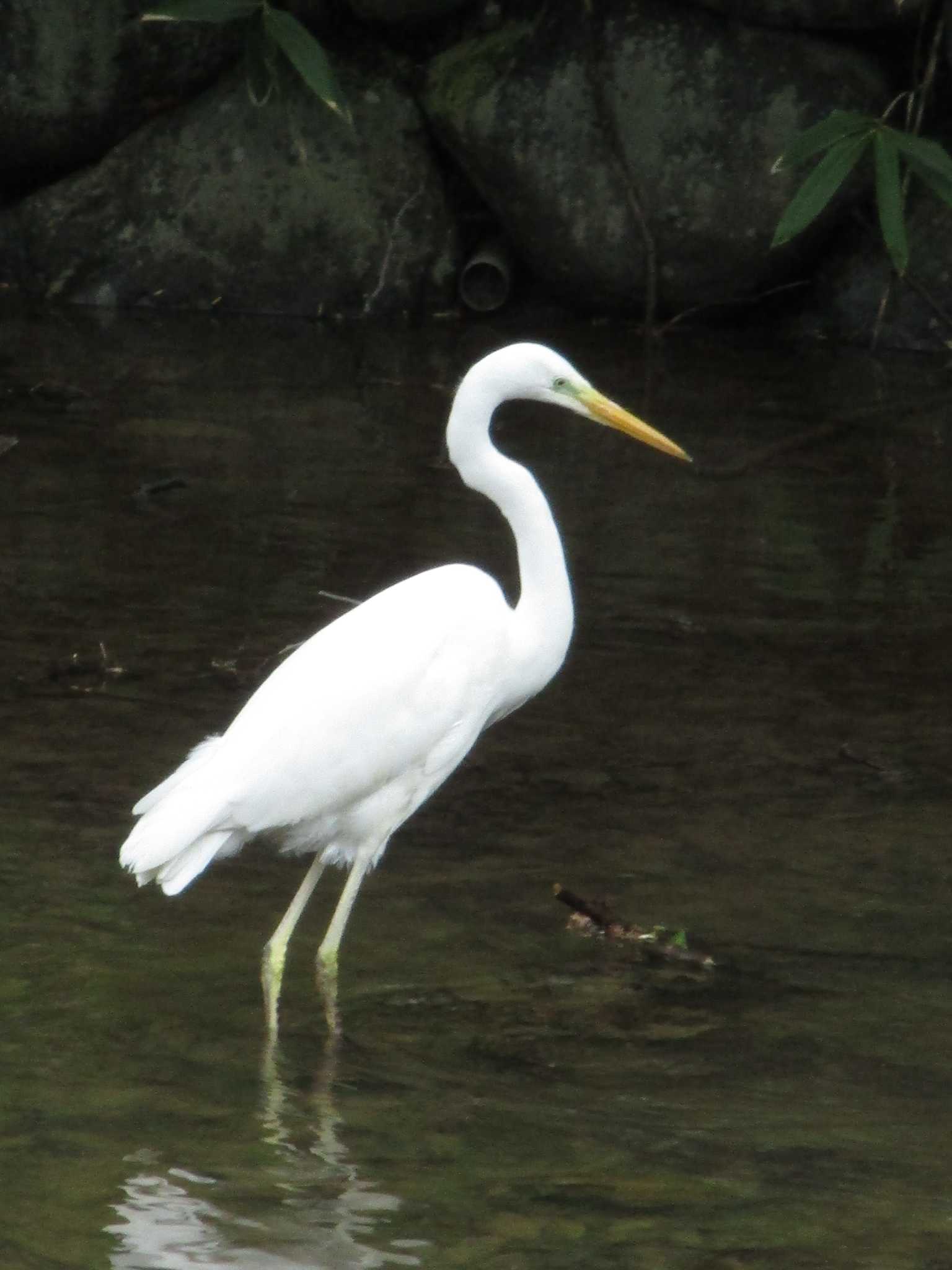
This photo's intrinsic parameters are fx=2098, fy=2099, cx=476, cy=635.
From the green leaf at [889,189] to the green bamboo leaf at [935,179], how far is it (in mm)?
152

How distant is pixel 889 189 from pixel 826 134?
0.91 ft

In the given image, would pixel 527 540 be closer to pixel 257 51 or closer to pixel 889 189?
pixel 889 189

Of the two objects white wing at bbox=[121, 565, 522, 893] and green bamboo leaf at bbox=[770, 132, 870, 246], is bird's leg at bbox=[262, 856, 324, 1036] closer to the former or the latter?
white wing at bbox=[121, 565, 522, 893]

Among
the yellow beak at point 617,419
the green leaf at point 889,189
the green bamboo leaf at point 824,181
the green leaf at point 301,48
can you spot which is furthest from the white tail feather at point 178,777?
the green leaf at point 301,48

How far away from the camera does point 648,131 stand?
10.2 m

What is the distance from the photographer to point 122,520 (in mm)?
6863

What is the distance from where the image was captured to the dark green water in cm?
306

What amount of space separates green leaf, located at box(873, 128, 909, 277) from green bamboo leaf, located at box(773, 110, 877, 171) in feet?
0.23

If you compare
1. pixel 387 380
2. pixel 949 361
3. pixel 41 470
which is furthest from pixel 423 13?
pixel 41 470

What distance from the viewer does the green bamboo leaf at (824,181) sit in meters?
6.61

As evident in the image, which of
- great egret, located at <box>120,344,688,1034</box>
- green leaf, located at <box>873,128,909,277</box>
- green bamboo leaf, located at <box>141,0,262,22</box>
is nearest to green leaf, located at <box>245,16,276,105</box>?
green bamboo leaf, located at <box>141,0,262,22</box>

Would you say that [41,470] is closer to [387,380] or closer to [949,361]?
[387,380]

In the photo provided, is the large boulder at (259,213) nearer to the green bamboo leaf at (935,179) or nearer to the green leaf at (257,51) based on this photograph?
the green leaf at (257,51)

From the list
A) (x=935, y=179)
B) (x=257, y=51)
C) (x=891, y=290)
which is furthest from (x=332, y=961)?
(x=891, y=290)
